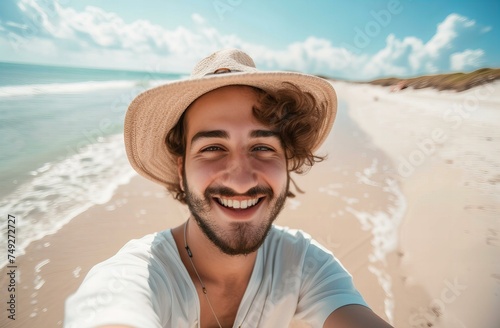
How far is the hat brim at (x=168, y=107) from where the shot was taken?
59.9 inches

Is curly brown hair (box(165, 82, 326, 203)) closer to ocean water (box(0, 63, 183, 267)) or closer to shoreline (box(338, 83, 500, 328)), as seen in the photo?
shoreline (box(338, 83, 500, 328))

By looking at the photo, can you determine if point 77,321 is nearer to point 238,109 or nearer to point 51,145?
point 238,109

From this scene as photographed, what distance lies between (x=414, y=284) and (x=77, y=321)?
3112 millimetres

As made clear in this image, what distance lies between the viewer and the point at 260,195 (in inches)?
67.4

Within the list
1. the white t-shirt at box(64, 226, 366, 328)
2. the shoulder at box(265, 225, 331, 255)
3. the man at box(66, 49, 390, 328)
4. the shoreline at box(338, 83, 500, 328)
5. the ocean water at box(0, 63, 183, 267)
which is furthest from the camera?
the ocean water at box(0, 63, 183, 267)

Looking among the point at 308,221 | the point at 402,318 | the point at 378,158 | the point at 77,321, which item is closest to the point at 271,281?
the point at 77,321

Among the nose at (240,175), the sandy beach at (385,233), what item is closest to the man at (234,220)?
the nose at (240,175)

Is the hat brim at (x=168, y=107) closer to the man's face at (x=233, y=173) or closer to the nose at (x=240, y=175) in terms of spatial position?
the man's face at (x=233, y=173)

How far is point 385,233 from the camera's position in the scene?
3869 millimetres

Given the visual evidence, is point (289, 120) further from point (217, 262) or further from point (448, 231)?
point (448, 231)

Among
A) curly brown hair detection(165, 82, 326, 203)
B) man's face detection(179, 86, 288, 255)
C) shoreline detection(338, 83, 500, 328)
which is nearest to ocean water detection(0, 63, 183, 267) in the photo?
curly brown hair detection(165, 82, 326, 203)

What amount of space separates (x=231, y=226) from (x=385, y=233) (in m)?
2.97

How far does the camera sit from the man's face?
1.68 m

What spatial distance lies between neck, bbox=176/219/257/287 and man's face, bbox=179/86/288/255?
6cm
